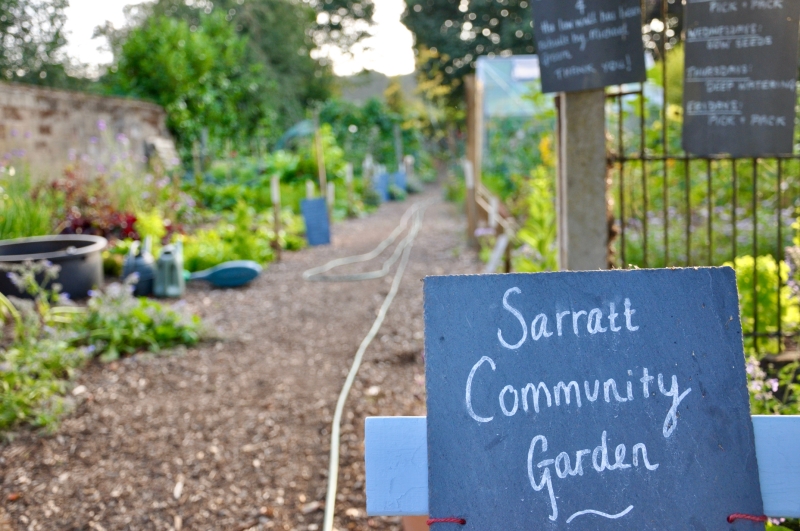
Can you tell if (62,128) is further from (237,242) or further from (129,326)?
(129,326)

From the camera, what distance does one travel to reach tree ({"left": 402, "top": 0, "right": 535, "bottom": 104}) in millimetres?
21047

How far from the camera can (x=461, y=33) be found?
71.5 ft

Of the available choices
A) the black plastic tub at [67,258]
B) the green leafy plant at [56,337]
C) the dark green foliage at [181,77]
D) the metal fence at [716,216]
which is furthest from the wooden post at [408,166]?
the green leafy plant at [56,337]

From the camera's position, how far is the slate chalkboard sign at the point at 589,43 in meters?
2.53

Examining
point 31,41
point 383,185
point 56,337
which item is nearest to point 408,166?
point 383,185

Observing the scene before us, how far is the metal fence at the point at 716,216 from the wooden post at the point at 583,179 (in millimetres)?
115

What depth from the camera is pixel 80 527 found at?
2357mm

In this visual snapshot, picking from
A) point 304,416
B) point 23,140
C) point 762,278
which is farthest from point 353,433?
point 23,140

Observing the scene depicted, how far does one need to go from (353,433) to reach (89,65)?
11915 millimetres

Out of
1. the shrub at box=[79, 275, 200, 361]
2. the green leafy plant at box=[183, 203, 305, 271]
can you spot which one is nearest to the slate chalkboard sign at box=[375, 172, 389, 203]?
the green leafy plant at box=[183, 203, 305, 271]

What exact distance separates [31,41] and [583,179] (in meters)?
10.4

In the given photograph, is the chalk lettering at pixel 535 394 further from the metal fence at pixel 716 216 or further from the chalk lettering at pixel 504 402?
the metal fence at pixel 716 216

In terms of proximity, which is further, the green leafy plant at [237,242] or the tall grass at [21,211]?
the green leafy plant at [237,242]

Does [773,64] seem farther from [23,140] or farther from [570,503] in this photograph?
[23,140]
